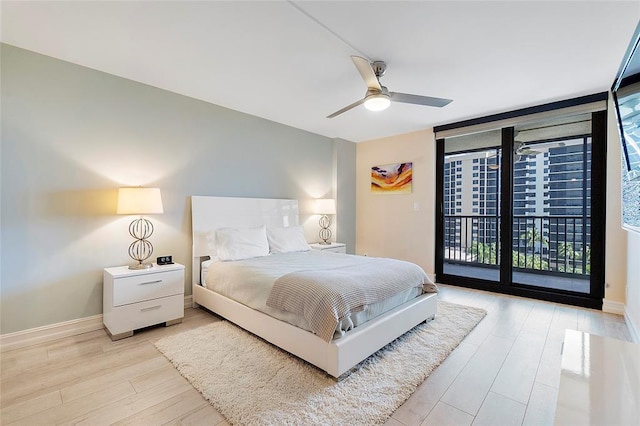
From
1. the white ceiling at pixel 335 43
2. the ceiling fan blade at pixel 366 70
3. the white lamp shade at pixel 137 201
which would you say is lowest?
the white lamp shade at pixel 137 201

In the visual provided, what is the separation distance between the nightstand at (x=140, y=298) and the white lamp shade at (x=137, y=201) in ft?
1.85

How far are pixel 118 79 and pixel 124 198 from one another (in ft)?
4.14

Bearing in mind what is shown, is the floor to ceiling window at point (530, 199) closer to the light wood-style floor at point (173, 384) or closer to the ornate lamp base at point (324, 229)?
the light wood-style floor at point (173, 384)

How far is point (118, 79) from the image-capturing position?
113 inches

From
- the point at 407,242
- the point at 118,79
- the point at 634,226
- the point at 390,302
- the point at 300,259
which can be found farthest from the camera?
the point at 407,242

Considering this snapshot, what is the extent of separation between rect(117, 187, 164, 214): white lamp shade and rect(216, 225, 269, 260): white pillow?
75 centimetres

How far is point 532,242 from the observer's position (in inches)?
180

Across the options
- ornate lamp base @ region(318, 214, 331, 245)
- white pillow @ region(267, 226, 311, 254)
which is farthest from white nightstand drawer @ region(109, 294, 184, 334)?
ornate lamp base @ region(318, 214, 331, 245)

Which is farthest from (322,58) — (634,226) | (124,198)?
(634,226)

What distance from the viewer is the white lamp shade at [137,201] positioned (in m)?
2.65

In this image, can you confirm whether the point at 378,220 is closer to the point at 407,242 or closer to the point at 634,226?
the point at 407,242

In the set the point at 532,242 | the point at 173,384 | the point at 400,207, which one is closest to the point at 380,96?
the point at 173,384

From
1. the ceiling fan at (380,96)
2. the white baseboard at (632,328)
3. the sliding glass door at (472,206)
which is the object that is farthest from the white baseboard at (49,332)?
the white baseboard at (632,328)

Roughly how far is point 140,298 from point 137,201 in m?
0.90
